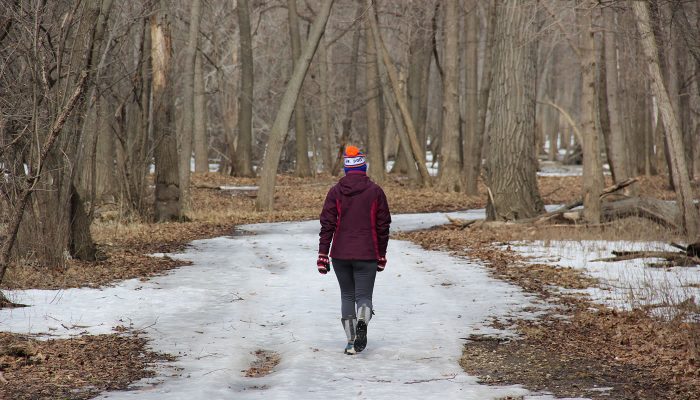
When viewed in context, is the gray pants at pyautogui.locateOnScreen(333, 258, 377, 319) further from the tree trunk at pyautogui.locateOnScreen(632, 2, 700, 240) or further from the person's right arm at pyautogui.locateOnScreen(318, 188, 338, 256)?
the tree trunk at pyautogui.locateOnScreen(632, 2, 700, 240)

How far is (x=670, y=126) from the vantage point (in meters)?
14.5

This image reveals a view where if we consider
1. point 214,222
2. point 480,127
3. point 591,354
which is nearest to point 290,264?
point 591,354

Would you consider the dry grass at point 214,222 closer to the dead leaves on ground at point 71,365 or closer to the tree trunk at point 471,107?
the tree trunk at point 471,107

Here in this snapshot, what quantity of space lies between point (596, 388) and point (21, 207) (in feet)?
17.2

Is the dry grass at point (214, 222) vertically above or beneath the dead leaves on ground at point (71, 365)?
above

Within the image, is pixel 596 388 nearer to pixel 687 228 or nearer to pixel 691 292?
pixel 691 292

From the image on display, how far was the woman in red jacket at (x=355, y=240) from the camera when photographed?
7.93 m

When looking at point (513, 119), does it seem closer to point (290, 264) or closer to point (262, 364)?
point (290, 264)

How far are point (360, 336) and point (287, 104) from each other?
51.8 feet

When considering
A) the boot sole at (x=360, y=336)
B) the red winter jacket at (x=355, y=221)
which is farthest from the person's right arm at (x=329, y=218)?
the boot sole at (x=360, y=336)

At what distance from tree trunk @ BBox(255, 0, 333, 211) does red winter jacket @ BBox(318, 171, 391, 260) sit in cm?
1502

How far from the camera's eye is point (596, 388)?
668 centimetres

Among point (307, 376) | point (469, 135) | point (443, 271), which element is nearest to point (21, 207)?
point (307, 376)

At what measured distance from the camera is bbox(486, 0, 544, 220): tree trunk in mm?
18141
